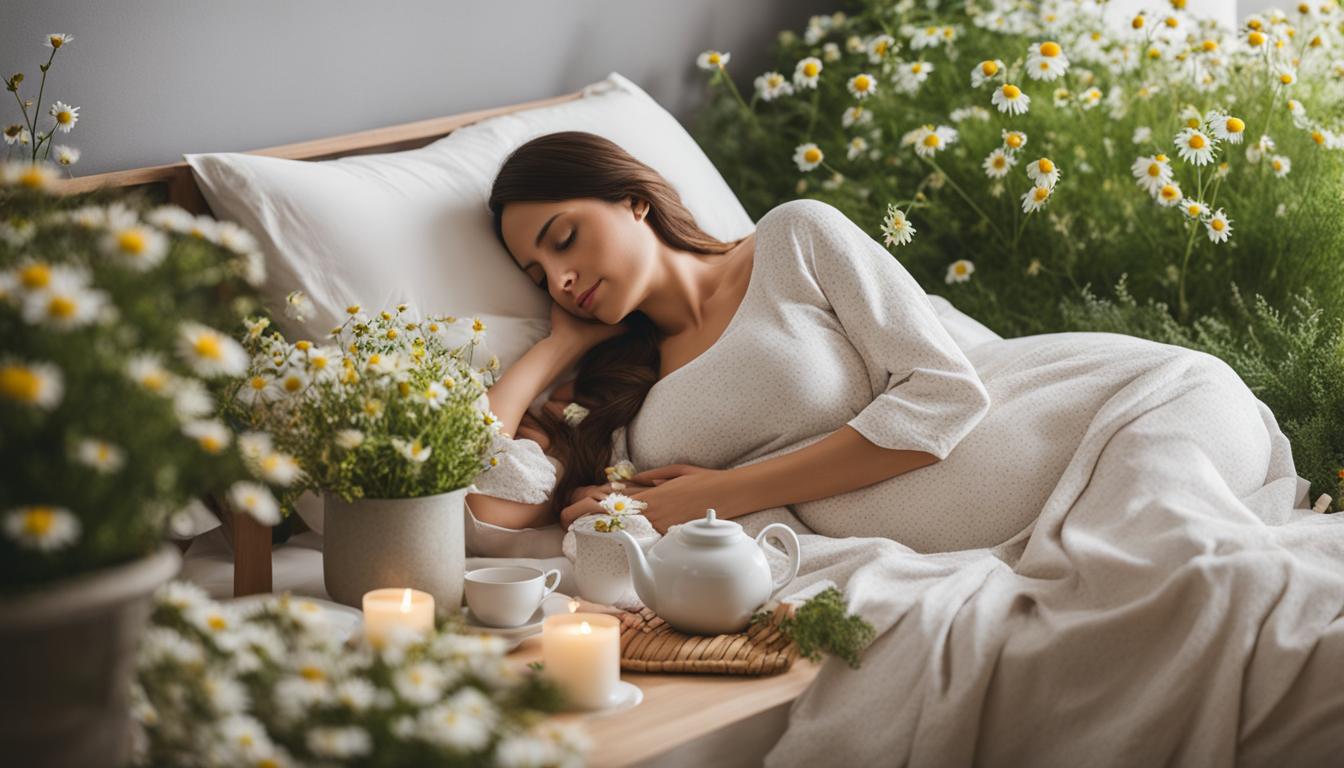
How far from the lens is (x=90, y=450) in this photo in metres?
0.85

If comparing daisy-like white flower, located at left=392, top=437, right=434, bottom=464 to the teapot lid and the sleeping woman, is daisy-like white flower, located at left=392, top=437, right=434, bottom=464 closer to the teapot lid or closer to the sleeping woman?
the teapot lid

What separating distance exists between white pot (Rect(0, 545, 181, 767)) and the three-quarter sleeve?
1187mm

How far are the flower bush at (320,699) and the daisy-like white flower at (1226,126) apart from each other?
1846 millimetres

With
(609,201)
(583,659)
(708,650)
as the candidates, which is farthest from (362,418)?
(609,201)

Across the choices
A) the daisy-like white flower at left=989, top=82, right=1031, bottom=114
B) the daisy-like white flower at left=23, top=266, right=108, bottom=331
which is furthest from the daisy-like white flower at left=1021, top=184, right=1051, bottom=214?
the daisy-like white flower at left=23, top=266, right=108, bottom=331

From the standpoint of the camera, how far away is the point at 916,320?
200 cm

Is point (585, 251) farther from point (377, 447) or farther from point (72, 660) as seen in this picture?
point (72, 660)

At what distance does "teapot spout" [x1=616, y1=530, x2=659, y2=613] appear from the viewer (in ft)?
5.16

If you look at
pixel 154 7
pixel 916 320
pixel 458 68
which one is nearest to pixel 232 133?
pixel 154 7

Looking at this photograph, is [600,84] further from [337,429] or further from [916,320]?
[337,429]

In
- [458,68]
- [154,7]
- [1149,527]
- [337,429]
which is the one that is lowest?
[1149,527]

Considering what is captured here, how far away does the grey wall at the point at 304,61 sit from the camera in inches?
82.4

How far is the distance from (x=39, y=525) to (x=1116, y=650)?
1.18 m

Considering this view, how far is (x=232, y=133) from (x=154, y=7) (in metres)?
0.25
